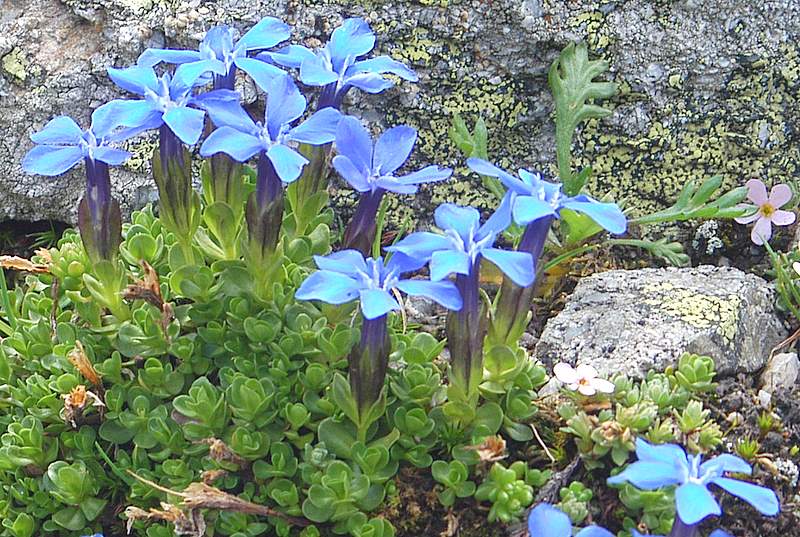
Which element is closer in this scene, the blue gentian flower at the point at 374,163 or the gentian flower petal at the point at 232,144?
the gentian flower petal at the point at 232,144

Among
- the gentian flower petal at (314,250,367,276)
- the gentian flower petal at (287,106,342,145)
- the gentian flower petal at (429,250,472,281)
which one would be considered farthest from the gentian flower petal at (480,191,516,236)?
the gentian flower petal at (287,106,342,145)

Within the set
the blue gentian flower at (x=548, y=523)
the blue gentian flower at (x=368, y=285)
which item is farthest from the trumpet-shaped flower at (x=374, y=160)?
the blue gentian flower at (x=548, y=523)

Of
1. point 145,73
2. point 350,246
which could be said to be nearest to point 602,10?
point 350,246

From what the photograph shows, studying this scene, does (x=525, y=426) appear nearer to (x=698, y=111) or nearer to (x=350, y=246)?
(x=350, y=246)

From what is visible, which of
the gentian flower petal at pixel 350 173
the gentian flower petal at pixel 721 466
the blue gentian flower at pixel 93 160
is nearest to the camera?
the gentian flower petal at pixel 721 466

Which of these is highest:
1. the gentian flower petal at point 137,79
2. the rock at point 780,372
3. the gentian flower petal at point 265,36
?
the gentian flower petal at point 265,36

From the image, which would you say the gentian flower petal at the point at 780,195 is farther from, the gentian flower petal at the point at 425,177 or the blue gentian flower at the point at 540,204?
the gentian flower petal at the point at 425,177

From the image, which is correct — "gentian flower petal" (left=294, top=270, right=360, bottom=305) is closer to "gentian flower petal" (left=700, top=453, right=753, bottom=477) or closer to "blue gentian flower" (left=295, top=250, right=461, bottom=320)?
"blue gentian flower" (left=295, top=250, right=461, bottom=320)

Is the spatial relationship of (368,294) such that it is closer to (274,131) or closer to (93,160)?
(274,131)
